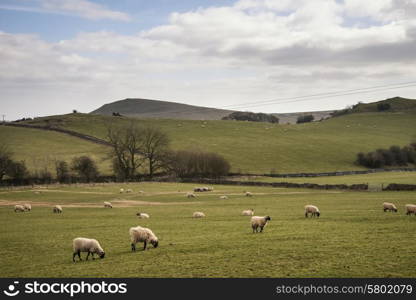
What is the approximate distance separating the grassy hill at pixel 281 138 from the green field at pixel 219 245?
74.4 metres

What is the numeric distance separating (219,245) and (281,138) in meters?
131

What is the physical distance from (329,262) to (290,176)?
89.5 m

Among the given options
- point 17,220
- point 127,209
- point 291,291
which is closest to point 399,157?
point 127,209

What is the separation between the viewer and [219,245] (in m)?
24.6

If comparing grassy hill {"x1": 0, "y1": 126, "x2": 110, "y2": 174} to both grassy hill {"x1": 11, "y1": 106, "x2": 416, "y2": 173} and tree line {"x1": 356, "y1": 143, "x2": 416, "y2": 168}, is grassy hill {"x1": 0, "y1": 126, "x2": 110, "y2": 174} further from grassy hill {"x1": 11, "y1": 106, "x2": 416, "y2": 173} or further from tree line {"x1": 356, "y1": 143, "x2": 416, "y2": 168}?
tree line {"x1": 356, "y1": 143, "x2": 416, "y2": 168}

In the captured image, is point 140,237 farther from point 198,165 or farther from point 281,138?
point 281,138

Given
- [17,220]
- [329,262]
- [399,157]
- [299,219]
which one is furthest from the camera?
[399,157]

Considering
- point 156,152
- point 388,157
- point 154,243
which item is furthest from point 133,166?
point 154,243

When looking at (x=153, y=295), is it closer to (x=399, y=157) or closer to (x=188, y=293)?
(x=188, y=293)

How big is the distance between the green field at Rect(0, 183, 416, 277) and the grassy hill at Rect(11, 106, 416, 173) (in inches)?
2928

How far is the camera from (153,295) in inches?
615

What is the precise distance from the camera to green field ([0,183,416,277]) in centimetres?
1886

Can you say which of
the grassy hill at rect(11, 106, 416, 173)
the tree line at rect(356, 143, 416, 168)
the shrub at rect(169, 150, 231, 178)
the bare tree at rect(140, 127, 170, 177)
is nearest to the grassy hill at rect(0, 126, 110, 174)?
the grassy hill at rect(11, 106, 416, 173)

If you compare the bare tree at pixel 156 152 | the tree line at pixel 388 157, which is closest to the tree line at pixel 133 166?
the bare tree at pixel 156 152
